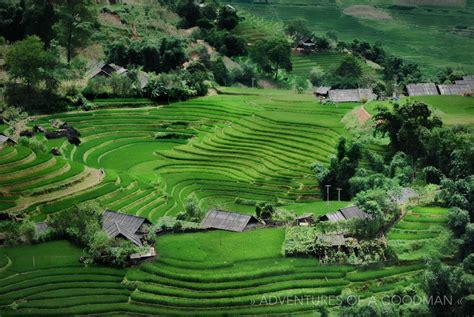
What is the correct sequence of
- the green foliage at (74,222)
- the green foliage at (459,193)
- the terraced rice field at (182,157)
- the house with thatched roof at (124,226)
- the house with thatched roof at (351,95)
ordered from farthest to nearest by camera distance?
the house with thatched roof at (351,95), the terraced rice field at (182,157), the green foliage at (459,193), the green foliage at (74,222), the house with thatched roof at (124,226)

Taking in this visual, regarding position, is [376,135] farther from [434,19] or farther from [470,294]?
[434,19]

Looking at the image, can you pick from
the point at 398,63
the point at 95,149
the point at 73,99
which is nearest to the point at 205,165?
the point at 95,149

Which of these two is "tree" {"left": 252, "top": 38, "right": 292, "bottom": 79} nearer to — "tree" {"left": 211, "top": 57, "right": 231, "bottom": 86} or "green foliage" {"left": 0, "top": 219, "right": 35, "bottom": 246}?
"tree" {"left": 211, "top": 57, "right": 231, "bottom": 86}

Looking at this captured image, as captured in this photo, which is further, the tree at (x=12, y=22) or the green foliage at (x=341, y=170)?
the tree at (x=12, y=22)

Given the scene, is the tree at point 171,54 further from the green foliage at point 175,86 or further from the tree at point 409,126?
the tree at point 409,126

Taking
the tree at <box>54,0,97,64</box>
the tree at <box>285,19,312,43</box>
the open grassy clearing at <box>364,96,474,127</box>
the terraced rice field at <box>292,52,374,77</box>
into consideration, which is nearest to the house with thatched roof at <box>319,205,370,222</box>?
the open grassy clearing at <box>364,96,474,127</box>

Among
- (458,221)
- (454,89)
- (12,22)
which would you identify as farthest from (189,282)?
(12,22)

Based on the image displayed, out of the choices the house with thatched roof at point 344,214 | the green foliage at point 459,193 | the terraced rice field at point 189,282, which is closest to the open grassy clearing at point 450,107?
the green foliage at point 459,193
